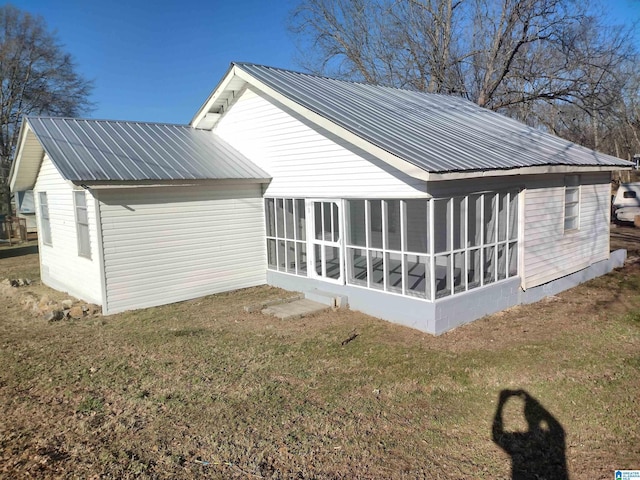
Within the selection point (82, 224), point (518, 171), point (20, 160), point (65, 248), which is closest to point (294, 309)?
point (518, 171)

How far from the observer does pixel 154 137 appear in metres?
12.1

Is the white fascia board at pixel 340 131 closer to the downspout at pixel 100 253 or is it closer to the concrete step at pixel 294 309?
the concrete step at pixel 294 309

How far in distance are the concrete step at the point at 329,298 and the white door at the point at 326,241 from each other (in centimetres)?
31

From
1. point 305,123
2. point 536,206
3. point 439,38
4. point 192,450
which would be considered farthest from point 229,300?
point 439,38

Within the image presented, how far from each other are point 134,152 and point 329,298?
217 inches

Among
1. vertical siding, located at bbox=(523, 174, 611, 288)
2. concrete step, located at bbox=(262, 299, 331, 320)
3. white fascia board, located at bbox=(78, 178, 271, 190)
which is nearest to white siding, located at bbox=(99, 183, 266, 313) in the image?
white fascia board, located at bbox=(78, 178, 271, 190)

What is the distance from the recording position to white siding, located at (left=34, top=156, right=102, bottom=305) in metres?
10.1

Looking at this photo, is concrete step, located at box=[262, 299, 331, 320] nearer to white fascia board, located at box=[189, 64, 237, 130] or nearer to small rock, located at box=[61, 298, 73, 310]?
small rock, located at box=[61, 298, 73, 310]

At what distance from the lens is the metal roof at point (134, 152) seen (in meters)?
9.62

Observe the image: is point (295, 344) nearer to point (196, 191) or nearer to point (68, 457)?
point (68, 457)

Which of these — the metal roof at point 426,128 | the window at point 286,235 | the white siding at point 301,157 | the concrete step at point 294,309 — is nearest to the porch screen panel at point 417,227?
the white siding at point 301,157

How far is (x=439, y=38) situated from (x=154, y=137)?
652 inches

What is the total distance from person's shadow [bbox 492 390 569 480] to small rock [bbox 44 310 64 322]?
8374 mm

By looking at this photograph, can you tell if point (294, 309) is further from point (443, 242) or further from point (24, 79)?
point (24, 79)
